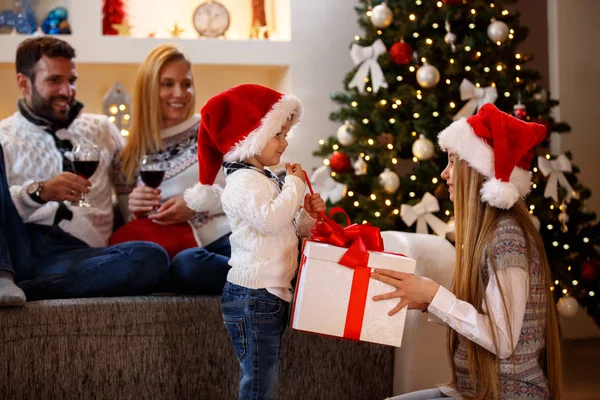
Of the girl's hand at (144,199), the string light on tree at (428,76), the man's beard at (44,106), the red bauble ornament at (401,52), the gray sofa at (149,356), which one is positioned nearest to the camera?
the gray sofa at (149,356)

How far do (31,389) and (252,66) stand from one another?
2.60 m

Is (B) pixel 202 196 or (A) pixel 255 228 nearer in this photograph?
(A) pixel 255 228

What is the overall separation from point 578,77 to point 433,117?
0.97 meters

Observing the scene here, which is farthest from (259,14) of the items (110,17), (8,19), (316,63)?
(8,19)

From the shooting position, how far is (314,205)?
200 centimetres

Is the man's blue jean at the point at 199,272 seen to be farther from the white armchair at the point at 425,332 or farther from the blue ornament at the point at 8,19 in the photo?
the blue ornament at the point at 8,19

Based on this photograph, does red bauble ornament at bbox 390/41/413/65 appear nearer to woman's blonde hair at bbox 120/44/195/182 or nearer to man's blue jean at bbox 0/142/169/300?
woman's blonde hair at bbox 120/44/195/182

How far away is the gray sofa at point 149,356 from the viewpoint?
233 cm

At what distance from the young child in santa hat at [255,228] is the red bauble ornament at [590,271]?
211 cm

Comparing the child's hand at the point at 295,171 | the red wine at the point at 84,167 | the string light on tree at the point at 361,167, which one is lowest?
the string light on tree at the point at 361,167

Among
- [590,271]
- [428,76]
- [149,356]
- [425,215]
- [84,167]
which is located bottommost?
[590,271]

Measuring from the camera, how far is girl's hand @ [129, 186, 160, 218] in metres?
2.69

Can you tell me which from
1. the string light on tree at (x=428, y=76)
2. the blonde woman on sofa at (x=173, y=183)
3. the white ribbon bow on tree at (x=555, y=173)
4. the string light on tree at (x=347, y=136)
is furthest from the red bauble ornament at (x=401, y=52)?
the blonde woman on sofa at (x=173, y=183)

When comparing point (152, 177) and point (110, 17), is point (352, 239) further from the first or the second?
point (110, 17)
